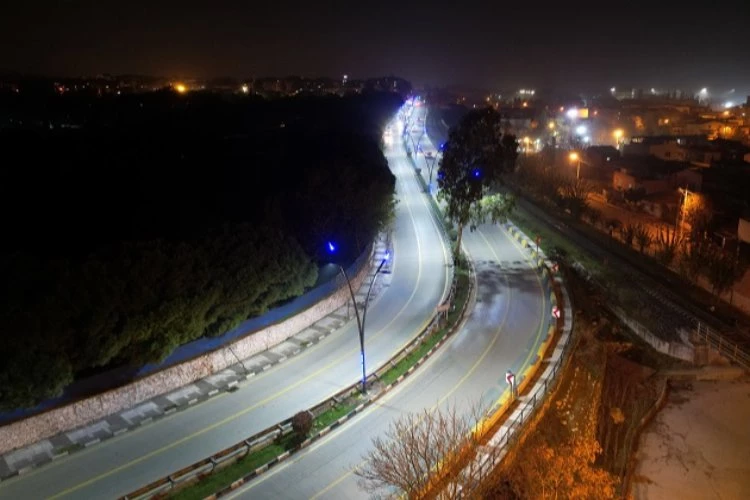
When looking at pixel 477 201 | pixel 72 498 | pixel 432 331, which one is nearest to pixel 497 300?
pixel 432 331

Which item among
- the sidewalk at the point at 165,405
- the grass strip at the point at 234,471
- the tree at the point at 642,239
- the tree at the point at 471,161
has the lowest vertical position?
the tree at the point at 642,239

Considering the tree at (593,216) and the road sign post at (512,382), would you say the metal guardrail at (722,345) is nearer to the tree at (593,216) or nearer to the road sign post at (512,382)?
the road sign post at (512,382)

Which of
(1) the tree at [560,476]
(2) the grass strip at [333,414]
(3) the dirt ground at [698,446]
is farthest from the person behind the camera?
(3) the dirt ground at [698,446]

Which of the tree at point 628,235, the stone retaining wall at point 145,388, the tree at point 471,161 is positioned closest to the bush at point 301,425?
the stone retaining wall at point 145,388

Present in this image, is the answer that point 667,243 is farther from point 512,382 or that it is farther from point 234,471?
point 234,471

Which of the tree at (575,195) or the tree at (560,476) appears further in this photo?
the tree at (575,195)

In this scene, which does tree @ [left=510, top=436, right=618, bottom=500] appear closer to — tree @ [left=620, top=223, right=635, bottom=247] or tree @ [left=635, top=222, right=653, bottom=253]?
tree @ [left=635, top=222, right=653, bottom=253]
